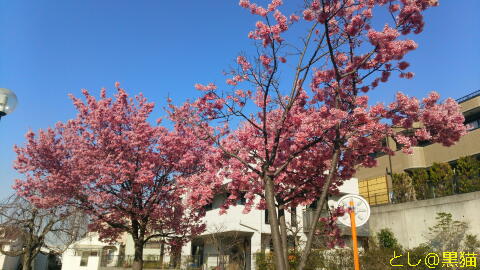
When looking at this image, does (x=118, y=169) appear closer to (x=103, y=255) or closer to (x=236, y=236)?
(x=236, y=236)

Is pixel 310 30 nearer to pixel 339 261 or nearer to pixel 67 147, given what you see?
pixel 339 261

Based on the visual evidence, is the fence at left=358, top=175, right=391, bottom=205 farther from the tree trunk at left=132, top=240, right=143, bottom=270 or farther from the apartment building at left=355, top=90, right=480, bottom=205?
the tree trunk at left=132, top=240, right=143, bottom=270

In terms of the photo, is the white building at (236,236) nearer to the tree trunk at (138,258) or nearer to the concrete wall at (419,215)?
the concrete wall at (419,215)

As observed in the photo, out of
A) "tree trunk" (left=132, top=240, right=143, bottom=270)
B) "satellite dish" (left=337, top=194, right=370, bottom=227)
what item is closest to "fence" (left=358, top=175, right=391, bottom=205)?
"tree trunk" (left=132, top=240, right=143, bottom=270)

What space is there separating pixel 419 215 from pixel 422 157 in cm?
1154

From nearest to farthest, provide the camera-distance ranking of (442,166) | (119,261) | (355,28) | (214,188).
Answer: (355,28) → (214,188) → (442,166) → (119,261)

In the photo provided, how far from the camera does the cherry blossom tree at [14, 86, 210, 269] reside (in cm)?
1321

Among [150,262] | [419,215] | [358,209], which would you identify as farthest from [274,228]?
[150,262]

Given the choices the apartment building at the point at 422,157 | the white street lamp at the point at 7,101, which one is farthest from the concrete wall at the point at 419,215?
the white street lamp at the point at 7,101

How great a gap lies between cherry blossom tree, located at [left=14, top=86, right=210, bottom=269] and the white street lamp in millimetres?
6377

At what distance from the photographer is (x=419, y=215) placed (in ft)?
57.5

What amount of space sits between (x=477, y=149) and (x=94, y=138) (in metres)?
22.8

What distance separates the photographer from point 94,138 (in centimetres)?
1395

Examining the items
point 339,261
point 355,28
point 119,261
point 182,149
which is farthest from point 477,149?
point 119,261
